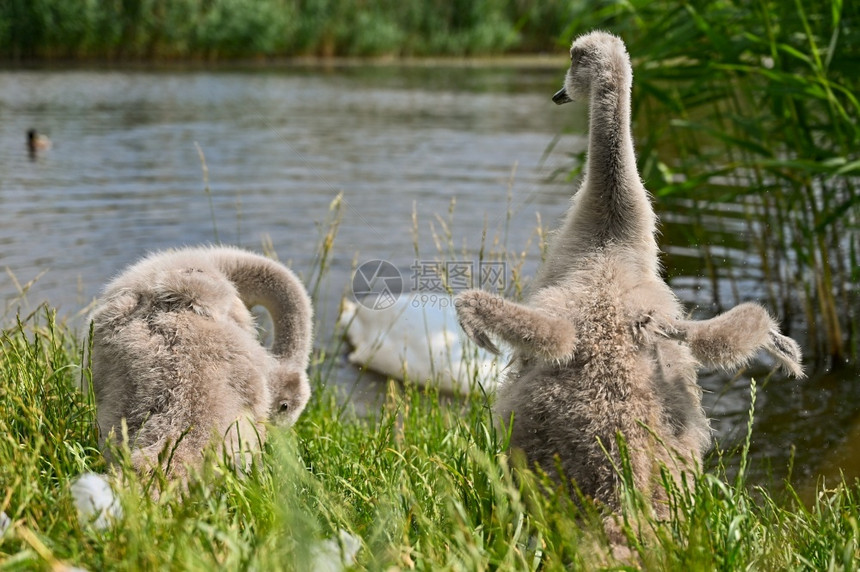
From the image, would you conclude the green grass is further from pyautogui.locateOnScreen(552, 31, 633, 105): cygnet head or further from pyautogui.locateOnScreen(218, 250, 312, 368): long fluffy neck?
pyautogui.locateOnScreen(552, 31, 633, 105): cygnet head

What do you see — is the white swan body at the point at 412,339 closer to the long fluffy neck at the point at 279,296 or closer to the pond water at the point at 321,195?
the pond water at the point at 321,195

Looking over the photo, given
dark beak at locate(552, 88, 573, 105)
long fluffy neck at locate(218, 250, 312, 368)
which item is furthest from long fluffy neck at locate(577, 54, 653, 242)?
long fluffy neck at locate(218, 250, 312, 368)

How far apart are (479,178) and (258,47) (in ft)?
74.1

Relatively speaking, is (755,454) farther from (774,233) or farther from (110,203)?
(110,203)

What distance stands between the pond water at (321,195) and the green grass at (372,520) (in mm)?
1766

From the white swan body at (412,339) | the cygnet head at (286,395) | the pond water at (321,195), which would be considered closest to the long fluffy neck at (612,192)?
the cygnet head at (286,395)

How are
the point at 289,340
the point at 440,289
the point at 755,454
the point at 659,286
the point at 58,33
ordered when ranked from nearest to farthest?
the point at 659,286 → the point at 289,340 → the point at 755,454 → the point at 440,289 → the point at 58,33

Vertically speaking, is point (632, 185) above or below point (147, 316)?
above

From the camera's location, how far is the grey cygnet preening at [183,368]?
3.02 metres

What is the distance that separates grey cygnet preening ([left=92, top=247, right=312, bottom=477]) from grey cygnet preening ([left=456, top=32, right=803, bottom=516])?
0.84m

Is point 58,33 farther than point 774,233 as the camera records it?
Yes

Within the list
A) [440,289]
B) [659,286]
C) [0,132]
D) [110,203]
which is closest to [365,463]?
[659,286]

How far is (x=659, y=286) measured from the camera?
3201 millimetres

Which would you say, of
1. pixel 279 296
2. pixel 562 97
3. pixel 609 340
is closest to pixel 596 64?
pixel 562 97
